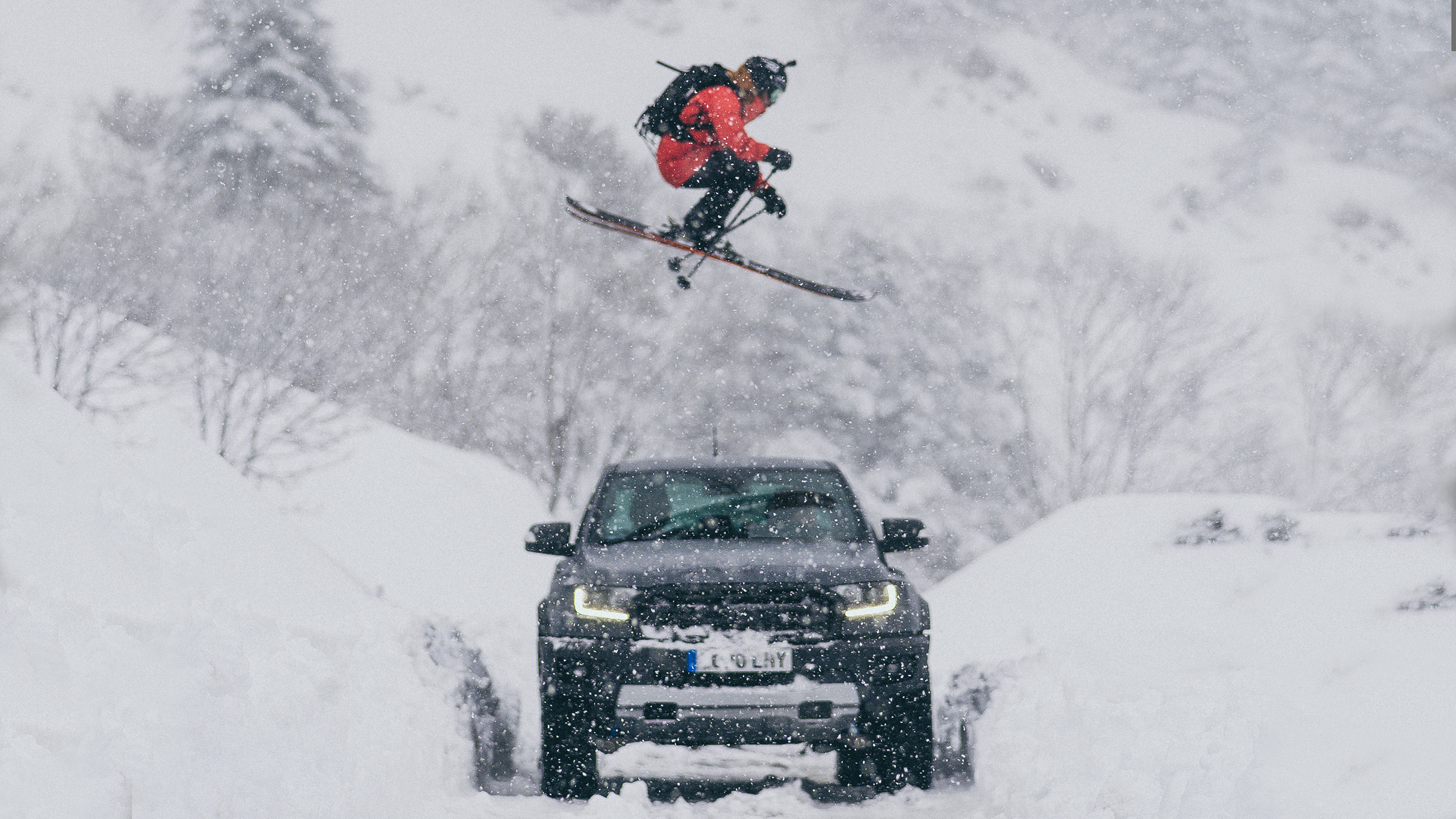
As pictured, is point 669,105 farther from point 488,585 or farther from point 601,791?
point 488,585

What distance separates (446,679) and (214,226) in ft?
89.8

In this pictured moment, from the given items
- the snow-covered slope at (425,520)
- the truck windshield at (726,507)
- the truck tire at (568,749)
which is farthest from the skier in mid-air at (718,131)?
the truck tire at (568,749)

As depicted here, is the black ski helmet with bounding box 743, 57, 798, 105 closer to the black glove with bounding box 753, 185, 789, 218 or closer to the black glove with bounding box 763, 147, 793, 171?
the black glove with bounding box 763, 147, 793, 171

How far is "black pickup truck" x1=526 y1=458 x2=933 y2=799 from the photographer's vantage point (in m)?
5.37

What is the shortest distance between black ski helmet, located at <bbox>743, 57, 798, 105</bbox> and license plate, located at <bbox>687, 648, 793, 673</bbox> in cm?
511

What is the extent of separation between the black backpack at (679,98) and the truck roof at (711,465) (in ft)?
10.4

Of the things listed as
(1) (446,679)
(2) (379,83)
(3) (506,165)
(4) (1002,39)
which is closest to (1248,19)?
(4) (1002,39)

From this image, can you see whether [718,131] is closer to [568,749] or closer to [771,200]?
[771,200]

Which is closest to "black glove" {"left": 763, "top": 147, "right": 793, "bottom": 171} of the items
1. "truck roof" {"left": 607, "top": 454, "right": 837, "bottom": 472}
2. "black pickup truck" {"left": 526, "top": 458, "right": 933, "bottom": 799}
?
"truck roof" {"left": 607, "top": 454, "right": 837, "bottom": 472}

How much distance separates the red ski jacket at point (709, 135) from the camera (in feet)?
30.8

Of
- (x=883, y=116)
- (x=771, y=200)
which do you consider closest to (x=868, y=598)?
(x=771, y=200)

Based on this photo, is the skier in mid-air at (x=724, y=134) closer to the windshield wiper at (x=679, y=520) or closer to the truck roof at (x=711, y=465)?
the truck roof at (x=711, y=465)

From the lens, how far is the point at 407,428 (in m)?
34.3

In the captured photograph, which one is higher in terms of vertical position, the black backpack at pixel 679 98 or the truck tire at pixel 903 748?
the black backpack at pixel 679 98
